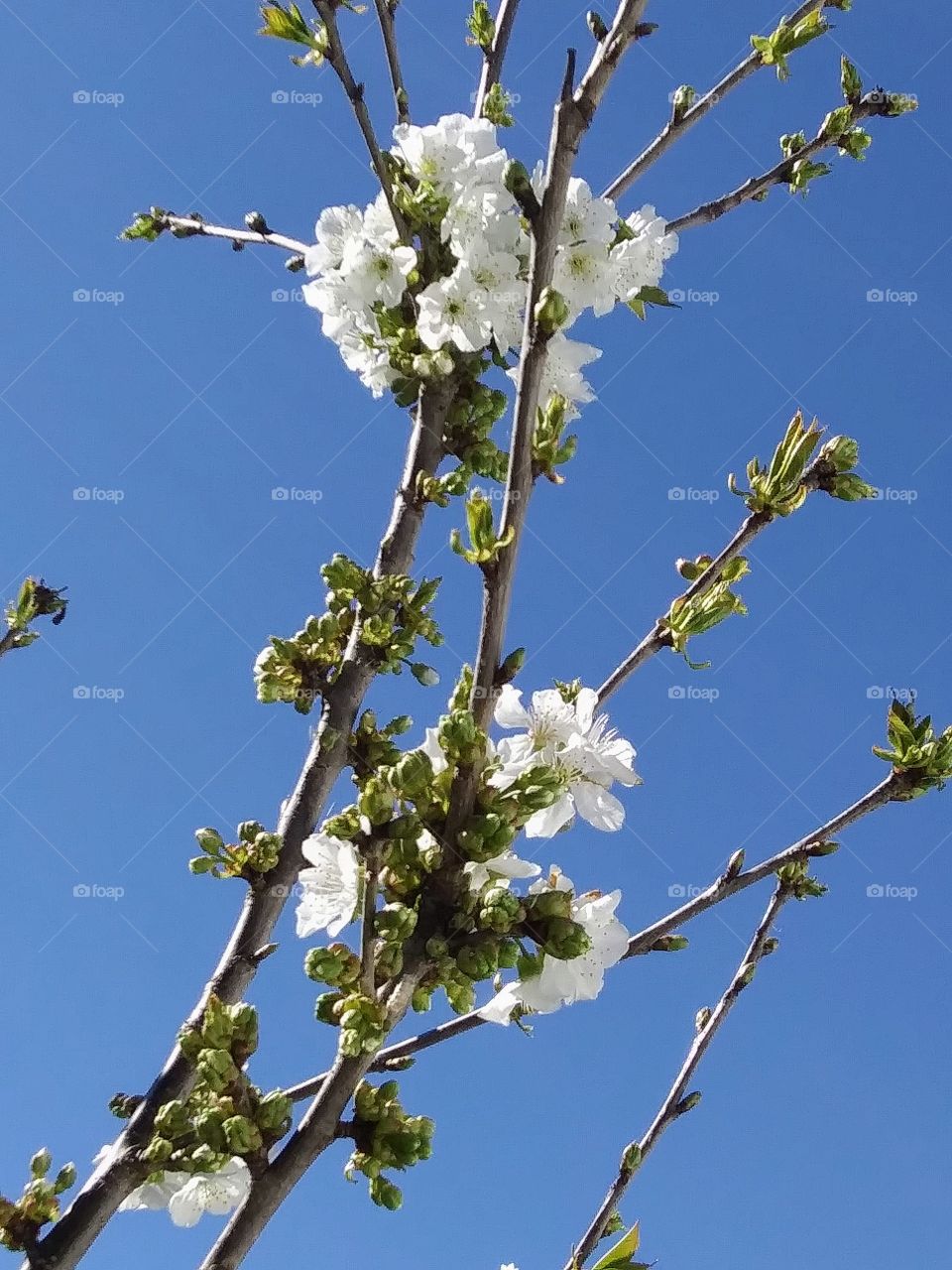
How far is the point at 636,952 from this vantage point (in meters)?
2.10

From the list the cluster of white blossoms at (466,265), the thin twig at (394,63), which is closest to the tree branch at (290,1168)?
the cluster of white blossoms at (466,265)

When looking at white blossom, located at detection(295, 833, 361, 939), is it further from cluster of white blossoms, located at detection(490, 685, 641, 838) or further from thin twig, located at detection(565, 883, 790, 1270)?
thin twig, located at detection(565, 883, 790, 1270)

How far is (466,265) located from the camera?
2465 millimetres

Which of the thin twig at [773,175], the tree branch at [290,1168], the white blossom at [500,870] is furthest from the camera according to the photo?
the thin twig at [773,175]

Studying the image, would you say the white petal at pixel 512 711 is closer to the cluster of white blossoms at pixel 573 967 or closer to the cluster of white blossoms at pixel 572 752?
the cluster of white blossoms at pixel 572 752

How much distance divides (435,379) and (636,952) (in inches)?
59.8

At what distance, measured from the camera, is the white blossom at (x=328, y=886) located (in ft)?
5.68

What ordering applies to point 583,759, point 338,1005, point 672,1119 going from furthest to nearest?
point 672,1119 < point 583,759 < point 338,1005

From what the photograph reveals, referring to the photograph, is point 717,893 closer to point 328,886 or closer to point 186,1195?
point 328,886

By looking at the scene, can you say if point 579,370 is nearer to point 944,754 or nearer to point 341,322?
point 341,322

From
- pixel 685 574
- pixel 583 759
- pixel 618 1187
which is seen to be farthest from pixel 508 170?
pixel 618 1187

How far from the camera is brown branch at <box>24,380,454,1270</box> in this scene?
7.22 feet

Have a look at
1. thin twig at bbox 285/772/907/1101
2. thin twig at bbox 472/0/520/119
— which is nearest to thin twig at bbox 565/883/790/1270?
thin twig at bbox 285/772/907/1101

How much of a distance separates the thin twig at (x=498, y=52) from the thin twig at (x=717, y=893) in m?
2.38
